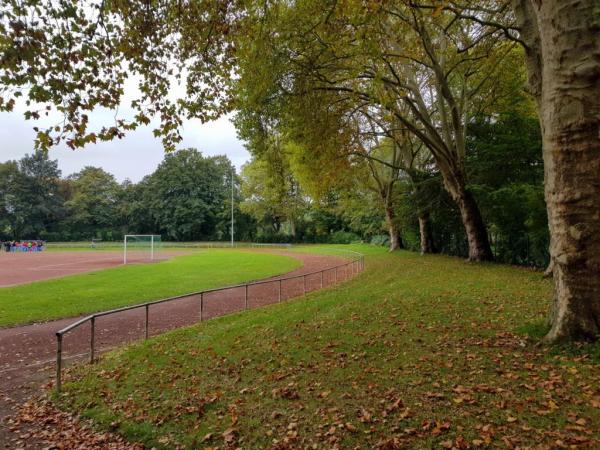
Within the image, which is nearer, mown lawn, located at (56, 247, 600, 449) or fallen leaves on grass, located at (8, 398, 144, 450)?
mown lawn, located at (56, 247, 600, 449)

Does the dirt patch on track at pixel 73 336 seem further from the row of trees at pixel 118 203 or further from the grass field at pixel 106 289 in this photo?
the row of trees at pixel 118 203

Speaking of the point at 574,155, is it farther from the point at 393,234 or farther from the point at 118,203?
the point at 118,203

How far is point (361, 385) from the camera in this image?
5051mm

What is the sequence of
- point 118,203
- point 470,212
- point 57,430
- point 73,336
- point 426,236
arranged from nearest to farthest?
point 57,430 → point 73,336 → point 470,212 → point 426,236 → point 118,203

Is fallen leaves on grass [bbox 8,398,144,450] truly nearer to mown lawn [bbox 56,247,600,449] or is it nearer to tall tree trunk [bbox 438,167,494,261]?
mown lawn [bbox 56,247,600,449]

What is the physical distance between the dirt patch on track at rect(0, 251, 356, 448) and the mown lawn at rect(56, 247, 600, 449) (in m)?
0.92

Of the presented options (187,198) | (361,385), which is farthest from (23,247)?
(361,385)

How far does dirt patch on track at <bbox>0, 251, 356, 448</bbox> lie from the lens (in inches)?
282

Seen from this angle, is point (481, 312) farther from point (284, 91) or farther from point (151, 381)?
point (284, 91)

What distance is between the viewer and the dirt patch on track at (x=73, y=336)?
282 inches

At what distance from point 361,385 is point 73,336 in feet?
31.4

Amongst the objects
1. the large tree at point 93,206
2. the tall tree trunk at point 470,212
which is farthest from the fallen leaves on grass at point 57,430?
the large tree at point 93,206

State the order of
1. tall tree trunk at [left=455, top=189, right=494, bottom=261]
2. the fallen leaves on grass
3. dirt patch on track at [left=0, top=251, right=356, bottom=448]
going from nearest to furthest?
the fallen leaves on grass, dirt patch on track at [left=0, top=251, right=356, bottom=448], tall tree trunk at [left=455, top=189, right=494, bottom=261]

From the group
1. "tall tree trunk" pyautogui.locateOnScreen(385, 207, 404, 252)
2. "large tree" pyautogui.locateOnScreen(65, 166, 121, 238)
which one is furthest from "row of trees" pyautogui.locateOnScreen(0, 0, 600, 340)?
"large tree" pyautogui.locateOnScreen(65, 166, 121, 238)
